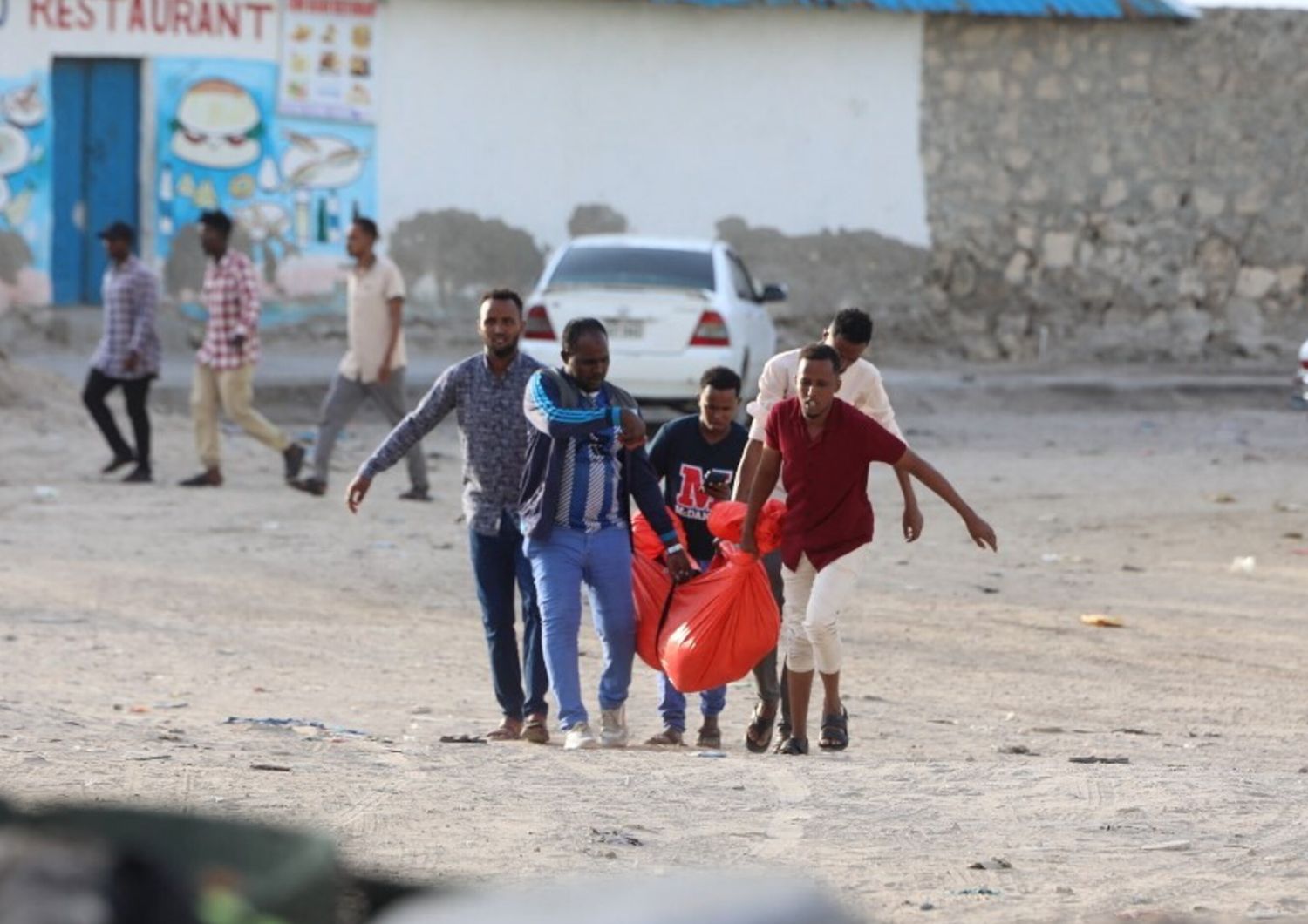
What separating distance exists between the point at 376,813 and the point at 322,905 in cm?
357

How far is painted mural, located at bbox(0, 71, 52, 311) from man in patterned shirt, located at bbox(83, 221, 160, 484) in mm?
6173

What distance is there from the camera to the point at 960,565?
40.7 ft

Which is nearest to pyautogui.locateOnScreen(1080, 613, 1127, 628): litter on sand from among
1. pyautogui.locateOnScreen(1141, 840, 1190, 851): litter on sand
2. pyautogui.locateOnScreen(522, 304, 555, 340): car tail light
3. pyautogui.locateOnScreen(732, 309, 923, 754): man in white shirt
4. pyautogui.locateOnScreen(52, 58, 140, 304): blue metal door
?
pyautogui.locateOnScreen(732, 309, 923, 754): man in white shirt

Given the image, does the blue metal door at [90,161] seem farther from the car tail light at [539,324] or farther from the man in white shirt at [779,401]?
the man in white shirt at [779,401]

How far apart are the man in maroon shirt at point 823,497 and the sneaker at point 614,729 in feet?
1.83

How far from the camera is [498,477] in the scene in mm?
7922

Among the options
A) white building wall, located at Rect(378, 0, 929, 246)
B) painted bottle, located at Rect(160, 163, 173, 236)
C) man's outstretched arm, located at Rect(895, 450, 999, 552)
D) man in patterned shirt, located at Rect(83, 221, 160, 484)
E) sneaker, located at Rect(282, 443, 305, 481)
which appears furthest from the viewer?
white building wall, located at Rect(378, 0, 929, 246)

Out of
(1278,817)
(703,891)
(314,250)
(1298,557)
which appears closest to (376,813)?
(1278,817)

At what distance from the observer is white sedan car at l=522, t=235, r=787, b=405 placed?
17.0m

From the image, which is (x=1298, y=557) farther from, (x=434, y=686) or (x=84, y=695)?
(x=84, y=695)

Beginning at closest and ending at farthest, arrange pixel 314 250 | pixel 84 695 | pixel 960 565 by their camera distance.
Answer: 1. pixel 84 695
2. pixel 960 565
3. pixel 314 250

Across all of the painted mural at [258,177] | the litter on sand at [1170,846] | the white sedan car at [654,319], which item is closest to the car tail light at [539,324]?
the white sedan car at [654,319]

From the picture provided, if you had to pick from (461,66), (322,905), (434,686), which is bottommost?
(434,686)

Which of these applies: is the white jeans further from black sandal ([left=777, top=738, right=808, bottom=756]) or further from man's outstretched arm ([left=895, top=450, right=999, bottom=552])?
man's outstretched arm ([left=895, top=450, right=999, bottom=552])
